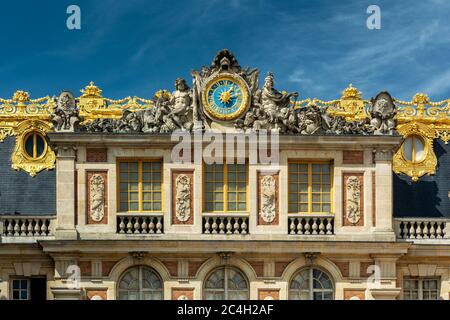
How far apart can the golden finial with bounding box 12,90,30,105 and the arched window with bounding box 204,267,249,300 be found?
30.7 ft

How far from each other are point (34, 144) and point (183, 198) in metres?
6.42

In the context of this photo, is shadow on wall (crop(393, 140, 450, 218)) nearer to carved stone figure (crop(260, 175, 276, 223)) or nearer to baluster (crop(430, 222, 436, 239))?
baluster (crop(430, 222, 436, 239))

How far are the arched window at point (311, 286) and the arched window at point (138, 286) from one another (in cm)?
428

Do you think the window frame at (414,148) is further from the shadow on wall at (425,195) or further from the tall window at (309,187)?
the tall window at (309,187)

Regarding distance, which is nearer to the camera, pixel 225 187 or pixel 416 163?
pixel 225 187

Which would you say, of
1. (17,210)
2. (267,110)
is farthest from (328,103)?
(17,210)

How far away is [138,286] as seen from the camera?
3712 cm

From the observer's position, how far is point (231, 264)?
37.2 meters

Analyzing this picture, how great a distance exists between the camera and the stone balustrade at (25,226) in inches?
1480

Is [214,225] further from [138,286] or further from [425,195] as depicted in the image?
[425,195]

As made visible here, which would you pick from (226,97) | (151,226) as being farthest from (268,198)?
(151,226)

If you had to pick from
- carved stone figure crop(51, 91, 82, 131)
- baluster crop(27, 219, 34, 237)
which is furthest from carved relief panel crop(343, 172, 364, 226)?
baluster crop(27, 219, 34, 237)
